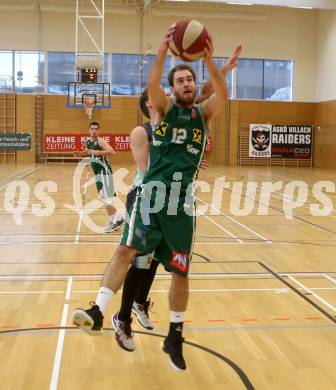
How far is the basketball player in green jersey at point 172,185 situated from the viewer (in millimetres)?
3834

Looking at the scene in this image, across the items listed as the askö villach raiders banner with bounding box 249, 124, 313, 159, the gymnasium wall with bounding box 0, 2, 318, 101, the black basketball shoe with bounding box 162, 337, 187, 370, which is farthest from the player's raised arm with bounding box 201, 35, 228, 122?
the askö villach raiders banner with bounding box 249, 124, 313, 159

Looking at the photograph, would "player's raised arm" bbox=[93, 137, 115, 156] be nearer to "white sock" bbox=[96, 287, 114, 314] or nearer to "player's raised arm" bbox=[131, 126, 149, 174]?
"player's raised arm" bbox=[131, 126, 149, 174]

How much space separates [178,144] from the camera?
387cm

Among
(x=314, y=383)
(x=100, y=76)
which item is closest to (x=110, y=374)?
(x=314, y=383)

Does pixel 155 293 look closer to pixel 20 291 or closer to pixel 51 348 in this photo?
pixel 20 291

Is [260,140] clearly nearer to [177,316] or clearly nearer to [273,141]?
[273,141]

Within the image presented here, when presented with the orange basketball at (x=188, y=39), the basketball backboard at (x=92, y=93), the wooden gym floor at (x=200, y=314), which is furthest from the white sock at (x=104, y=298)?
the basketball backboard at (x=92, y=93)

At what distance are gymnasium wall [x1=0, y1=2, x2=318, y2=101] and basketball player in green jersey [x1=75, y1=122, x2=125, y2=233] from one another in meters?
20.1

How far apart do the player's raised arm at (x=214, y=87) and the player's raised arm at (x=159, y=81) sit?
0.90 feet

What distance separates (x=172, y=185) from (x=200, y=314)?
1.87 metres

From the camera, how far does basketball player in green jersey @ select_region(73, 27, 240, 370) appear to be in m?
3.83

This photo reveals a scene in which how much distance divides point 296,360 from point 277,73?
95.9 ft

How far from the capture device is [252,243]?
905 cm

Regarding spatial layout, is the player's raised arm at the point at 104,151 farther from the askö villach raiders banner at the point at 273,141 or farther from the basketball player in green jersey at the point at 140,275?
the askö villach raiders banner at the point at 273,141
